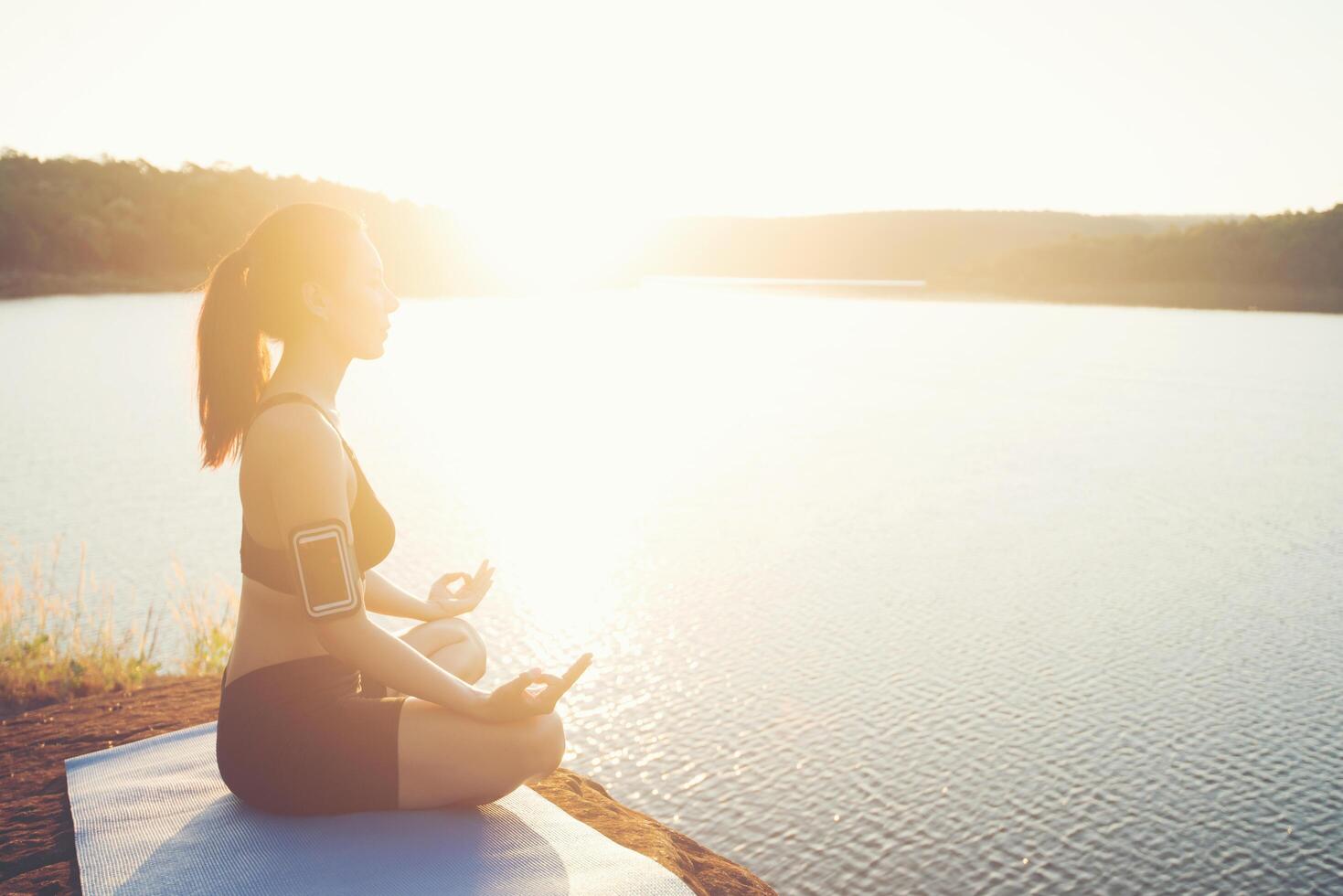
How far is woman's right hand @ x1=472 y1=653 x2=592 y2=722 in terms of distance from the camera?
212cm

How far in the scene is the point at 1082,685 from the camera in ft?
19.0

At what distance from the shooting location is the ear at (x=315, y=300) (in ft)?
7.24

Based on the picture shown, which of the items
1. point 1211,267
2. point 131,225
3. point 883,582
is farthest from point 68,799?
point 1211,267

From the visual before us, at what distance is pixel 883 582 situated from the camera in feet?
→ 25.7

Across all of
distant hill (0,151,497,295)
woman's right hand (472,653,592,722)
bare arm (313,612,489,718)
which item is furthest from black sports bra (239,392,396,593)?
distant hill (0,151,497,295)

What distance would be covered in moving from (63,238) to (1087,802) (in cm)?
5261

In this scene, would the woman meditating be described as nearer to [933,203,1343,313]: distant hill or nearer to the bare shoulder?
the bare shoulder

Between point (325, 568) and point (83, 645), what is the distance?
16.4 ft

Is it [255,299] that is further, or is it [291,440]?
[255,299]

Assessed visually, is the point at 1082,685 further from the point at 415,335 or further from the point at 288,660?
the point at 415,335

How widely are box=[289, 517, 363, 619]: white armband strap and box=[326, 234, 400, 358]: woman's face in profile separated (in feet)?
1.52

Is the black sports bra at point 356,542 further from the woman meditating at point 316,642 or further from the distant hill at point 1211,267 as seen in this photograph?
the distant hill at point 1211,267

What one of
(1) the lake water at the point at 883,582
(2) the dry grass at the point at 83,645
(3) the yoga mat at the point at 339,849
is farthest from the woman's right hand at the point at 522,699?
(2) the dry grass at the point at 83,645

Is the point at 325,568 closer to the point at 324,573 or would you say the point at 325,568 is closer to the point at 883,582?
the point at 324,573
